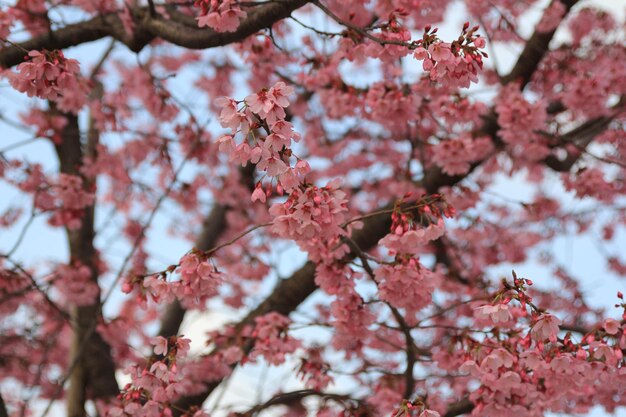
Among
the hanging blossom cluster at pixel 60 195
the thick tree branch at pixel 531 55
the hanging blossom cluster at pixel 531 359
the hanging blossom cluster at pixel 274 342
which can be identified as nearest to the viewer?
the hanging blossom cluster at pixel 531 359

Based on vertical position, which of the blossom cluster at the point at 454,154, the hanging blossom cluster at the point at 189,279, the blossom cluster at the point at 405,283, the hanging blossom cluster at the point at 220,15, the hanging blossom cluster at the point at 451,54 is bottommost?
the hanging blossom cluster at the point at 189,279

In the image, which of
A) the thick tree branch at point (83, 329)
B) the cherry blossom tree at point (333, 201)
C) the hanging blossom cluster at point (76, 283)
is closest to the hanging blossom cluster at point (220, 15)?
the cherry blossom tree at point (333, 201)

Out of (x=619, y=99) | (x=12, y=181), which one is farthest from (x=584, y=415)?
(x=12, y=181)

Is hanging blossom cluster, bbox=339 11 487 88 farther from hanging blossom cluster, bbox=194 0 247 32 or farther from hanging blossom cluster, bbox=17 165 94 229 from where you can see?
hanging blossom cluster, bbox=17 165 94 229

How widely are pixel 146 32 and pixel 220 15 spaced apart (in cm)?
93

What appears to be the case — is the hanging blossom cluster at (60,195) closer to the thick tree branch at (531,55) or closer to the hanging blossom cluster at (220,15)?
the hanging blossom cluster at (220,15)

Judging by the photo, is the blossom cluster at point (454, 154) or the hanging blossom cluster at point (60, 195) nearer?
the blossom cluster at point (454, 154)

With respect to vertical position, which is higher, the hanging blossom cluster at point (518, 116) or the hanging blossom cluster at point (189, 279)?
the hanging blossom cluster at point (518, 116)

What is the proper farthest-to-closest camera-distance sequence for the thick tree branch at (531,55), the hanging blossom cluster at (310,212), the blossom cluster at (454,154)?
the thick tree branch at (531,55)
the blossom cluster at (454,154)
the hanging blossom cluster at (310,212)

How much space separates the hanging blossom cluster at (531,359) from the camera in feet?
8.89

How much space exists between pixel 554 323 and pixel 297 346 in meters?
1.62

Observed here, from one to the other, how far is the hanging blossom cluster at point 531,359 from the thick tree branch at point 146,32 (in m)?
1.74

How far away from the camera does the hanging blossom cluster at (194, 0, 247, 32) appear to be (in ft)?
9.70

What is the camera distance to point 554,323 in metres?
2.70
